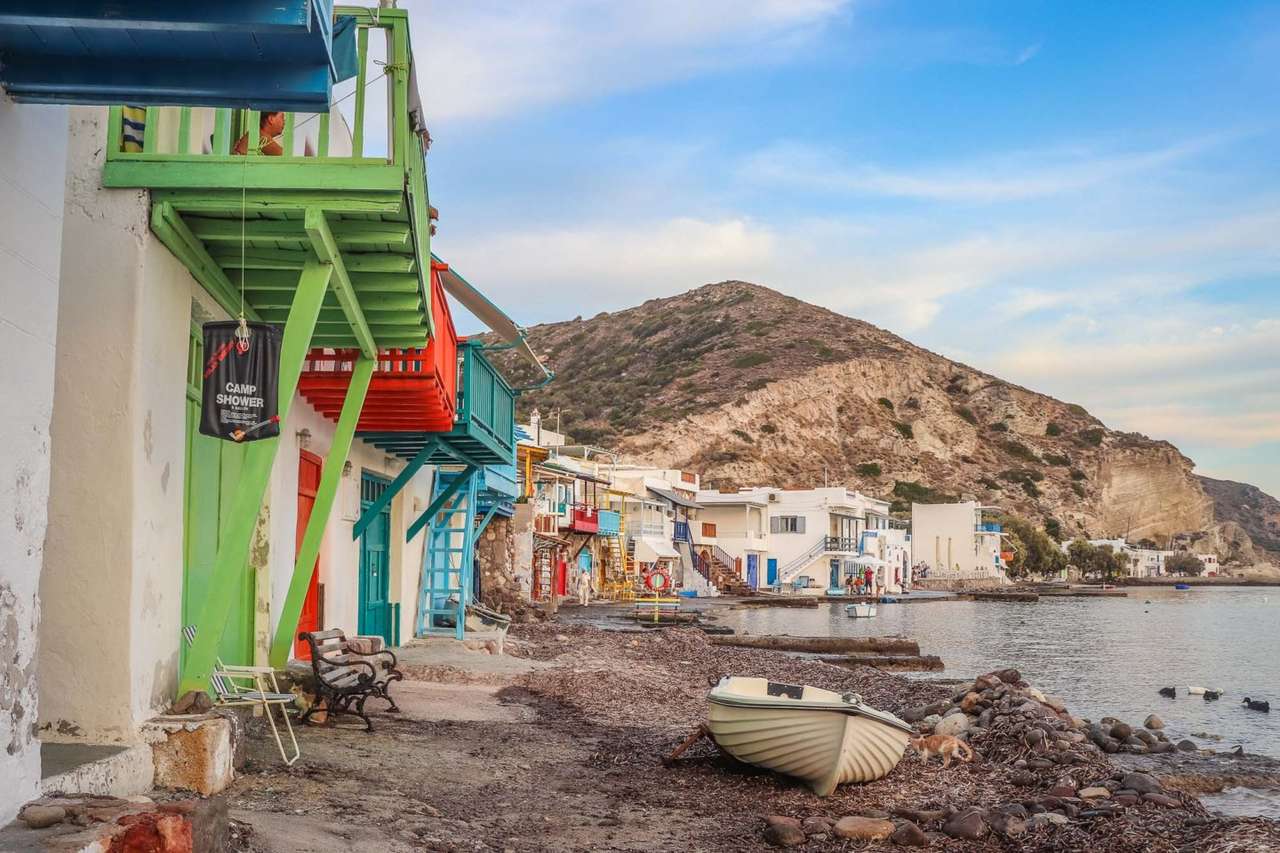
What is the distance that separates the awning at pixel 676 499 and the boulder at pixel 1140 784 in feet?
200

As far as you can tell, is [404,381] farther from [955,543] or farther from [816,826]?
[955,543]

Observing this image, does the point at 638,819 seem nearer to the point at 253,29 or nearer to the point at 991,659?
the point at 253,29

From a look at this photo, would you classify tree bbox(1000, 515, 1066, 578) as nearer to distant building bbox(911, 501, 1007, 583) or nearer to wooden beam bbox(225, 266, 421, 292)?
distant building bbox(911, 501, 1007, 583)

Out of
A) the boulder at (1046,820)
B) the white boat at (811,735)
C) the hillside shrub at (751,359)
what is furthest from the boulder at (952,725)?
the hillside shrub at (751,359)

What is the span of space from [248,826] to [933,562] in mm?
108553

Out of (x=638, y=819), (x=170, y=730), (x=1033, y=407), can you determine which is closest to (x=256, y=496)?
(x=170, y=730)

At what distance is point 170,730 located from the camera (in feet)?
24.0

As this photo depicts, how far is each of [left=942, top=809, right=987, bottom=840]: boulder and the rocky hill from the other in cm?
10358

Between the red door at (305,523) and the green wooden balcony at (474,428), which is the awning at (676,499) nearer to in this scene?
the green wooden balcony at (474,428)

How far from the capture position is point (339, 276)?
844 centimetres

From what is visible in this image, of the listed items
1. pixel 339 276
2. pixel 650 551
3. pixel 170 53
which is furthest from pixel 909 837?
pixel 650 551

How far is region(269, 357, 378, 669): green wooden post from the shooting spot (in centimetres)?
1008

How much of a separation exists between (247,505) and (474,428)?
8.59 meters

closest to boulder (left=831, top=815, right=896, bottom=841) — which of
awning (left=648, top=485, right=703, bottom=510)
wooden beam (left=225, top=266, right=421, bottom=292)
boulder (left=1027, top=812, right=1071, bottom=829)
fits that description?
boulder (left=1027, top=812, right=1071, bottom=829)
